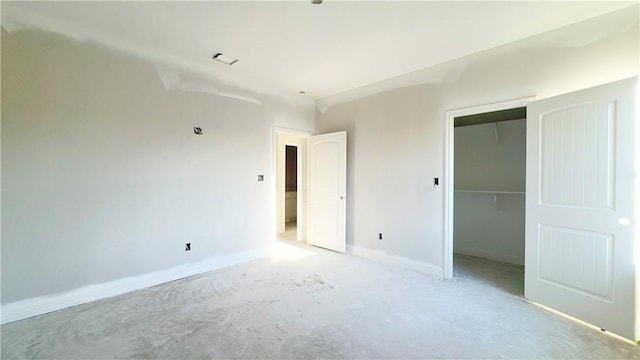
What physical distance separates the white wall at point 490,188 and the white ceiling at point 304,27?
5.66ft

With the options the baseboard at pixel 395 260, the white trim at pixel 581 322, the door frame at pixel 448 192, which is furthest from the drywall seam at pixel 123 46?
the white trim at pixel 581 322

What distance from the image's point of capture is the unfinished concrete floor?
6.48ft

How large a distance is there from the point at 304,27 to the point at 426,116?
191cm

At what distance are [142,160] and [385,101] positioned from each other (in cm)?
317

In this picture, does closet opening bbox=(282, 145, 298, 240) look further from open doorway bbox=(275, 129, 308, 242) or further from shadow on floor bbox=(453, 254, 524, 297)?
shadow on floor bbox=(453, 254, 524, 297)

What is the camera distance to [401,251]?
3.86 m

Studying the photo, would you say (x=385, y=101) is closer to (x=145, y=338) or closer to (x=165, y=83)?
(x=165, y=83)

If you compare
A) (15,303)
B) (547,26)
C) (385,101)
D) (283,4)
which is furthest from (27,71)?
(547,26)

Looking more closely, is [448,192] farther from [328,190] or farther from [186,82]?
[186,82]

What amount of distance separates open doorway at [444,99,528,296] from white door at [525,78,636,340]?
Answer: 0.94 metres

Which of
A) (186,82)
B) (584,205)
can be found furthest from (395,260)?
(186,82)

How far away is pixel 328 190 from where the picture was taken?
470 cm

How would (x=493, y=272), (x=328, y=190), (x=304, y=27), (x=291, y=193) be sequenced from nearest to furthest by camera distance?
(x=304, y=27) < (x=493, y=272) < (x=328, y=190) < (x=291, y=193)

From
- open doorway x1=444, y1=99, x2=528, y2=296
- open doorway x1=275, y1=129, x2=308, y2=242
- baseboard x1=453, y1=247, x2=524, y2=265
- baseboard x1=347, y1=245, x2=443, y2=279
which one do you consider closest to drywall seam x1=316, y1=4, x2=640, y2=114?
open doorway x1=444, y1=99, x2=528, y2=296
